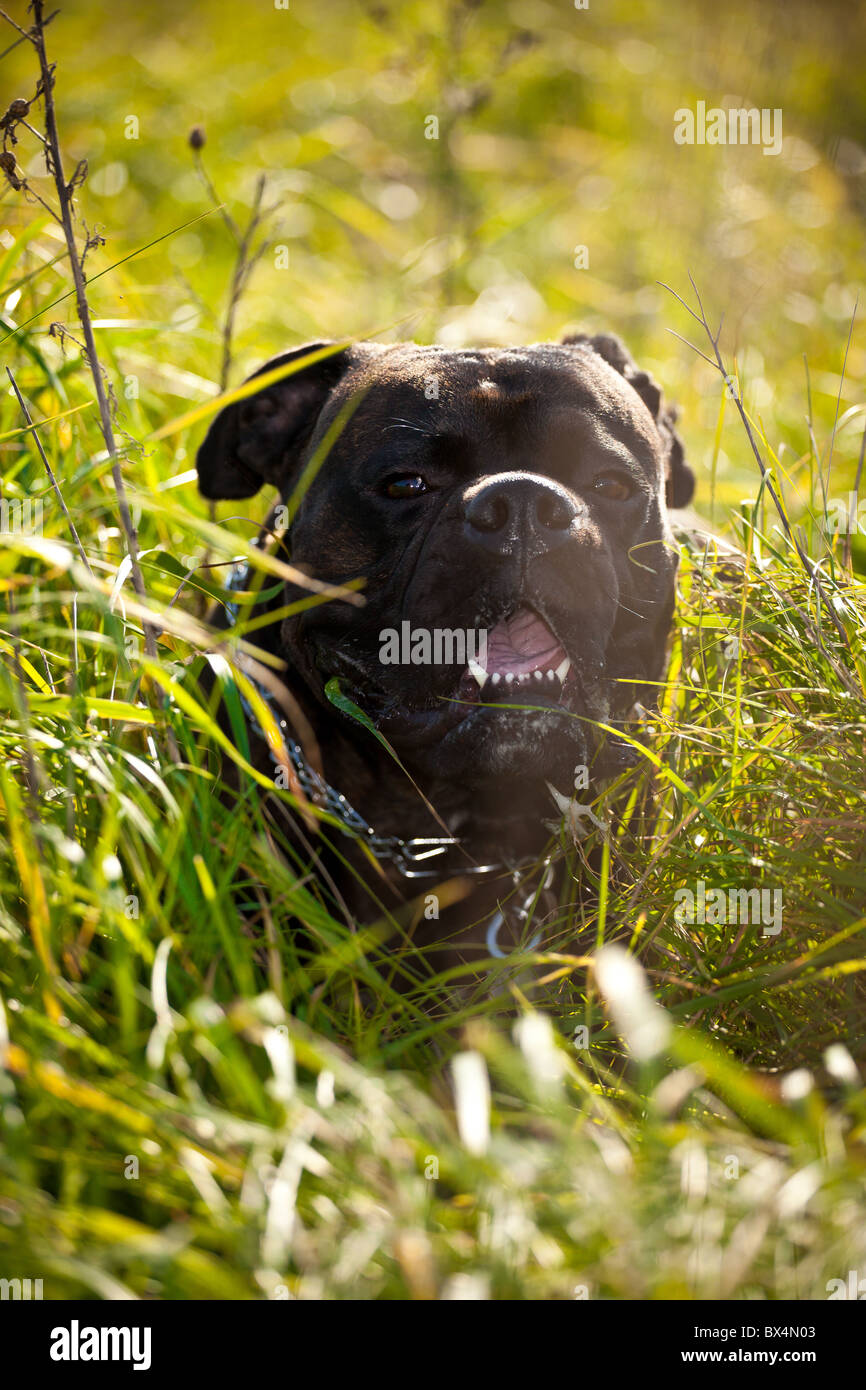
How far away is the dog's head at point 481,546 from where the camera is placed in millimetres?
2475

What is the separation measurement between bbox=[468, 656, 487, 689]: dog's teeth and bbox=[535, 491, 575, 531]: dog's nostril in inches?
13.4

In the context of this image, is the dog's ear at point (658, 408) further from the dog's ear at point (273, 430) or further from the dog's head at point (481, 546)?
the dog's ear at point (273, 430)

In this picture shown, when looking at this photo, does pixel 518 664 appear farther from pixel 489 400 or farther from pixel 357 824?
pixel 489 400

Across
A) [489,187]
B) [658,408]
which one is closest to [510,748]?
[658,408]

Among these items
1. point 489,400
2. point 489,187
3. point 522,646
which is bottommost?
point 522,646

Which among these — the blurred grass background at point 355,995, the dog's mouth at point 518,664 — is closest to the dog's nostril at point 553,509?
the dog's mouth at point 518,664

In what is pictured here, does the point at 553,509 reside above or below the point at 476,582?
above

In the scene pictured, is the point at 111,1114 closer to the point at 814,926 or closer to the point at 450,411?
the point at 814,926

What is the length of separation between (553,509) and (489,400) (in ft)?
1.47

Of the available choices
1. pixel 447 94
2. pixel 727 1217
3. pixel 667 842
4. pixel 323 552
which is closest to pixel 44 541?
pixel 323 552

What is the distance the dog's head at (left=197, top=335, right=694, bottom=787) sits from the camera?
8.12ft

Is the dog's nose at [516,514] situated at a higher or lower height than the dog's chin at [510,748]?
higher

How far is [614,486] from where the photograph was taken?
282cm

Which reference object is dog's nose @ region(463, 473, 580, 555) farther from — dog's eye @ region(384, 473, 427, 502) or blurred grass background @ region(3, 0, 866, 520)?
blurred grass background @ region(3, 0, 866, 520)
